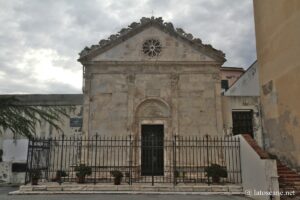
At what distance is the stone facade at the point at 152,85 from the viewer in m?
17.7

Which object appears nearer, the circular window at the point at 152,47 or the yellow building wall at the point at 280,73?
the yellow building wall at the point at 280,73

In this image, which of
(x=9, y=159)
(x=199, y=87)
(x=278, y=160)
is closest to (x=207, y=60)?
(x=199, y=87)

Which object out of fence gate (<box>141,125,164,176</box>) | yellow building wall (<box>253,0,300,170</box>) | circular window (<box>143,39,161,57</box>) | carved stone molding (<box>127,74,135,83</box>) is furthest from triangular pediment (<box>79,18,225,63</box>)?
yellow building wall (<box>253,0,300,170</box>)

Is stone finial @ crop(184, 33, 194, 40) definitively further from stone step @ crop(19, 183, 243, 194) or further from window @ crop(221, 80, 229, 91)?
window @ crop(221, 80, 229, 91)

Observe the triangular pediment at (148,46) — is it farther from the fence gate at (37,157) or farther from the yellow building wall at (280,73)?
the fence gate at (37,157)

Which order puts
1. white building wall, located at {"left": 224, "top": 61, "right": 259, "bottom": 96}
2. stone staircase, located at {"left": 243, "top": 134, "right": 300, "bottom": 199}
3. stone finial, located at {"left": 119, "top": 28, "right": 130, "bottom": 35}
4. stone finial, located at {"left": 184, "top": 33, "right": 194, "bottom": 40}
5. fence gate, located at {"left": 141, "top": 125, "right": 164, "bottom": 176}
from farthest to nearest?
white building wall, located at {"left": 224, "top": 61, "right": 259, "bottom": 96} → stone finial, located at {"left": 119, "top": 28, "right": 130, "bottom": 35} → stone finial, located at {"left": 184, "top": 33, "right": 194, "bottom": 40} → fence gate, located at {"left": 141, "top": 125, "right": 164, "bottom": 176} → stone staircase, located at {"left": 243, "top": 134, "right": 300, "bottom": 199}

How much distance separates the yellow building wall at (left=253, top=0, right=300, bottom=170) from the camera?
11.1 m

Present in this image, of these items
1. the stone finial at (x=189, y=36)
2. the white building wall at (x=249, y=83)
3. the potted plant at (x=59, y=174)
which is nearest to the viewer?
the potted plant at (x=59, y=174)

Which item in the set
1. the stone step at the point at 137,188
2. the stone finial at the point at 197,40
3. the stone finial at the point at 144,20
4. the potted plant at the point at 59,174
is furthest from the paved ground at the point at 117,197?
the stone finial at the point at 144,20

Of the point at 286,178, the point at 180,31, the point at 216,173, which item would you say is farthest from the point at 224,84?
the point at 286,178

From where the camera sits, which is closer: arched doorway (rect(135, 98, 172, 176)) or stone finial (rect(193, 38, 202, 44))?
arched doorway (rect(135, 98, 172, 176))

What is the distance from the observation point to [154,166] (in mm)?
17203

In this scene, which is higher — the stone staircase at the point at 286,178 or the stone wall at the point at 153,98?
the stone wall at the point at 153,98

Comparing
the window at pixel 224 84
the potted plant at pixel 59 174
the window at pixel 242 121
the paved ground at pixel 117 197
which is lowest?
the paved ground at pixel 117 197
